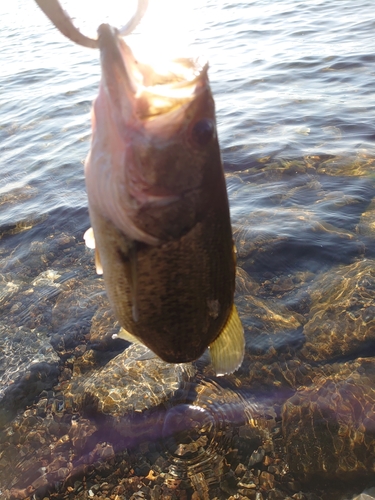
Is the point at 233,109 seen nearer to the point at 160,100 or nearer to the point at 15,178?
the point at 15,178

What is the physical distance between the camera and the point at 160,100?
2041 mm

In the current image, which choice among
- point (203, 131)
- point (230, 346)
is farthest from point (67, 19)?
point (230, 346)

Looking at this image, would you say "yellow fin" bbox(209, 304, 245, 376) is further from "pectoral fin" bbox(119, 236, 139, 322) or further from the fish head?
the fish head

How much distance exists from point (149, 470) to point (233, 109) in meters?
8.94

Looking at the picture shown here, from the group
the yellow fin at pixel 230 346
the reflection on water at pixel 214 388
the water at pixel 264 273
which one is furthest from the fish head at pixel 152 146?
the reflection on water at pixel 214 388

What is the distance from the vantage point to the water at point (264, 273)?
3959 millimetres

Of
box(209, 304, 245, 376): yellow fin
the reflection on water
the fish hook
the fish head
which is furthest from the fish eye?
the reflection on water

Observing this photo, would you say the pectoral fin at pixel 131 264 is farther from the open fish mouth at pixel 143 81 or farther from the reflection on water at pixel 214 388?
the reflection on water at pixel 214 388

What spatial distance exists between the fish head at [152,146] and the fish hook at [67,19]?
0.41 ft

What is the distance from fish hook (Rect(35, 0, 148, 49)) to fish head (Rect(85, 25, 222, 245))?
125 mm

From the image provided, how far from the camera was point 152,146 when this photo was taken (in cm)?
208

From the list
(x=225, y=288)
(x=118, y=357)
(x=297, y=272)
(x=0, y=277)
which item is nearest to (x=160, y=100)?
(x=225, y=288)

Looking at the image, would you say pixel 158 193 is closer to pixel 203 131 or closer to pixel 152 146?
pixel 152 146

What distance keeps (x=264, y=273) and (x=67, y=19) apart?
4.50 meters
